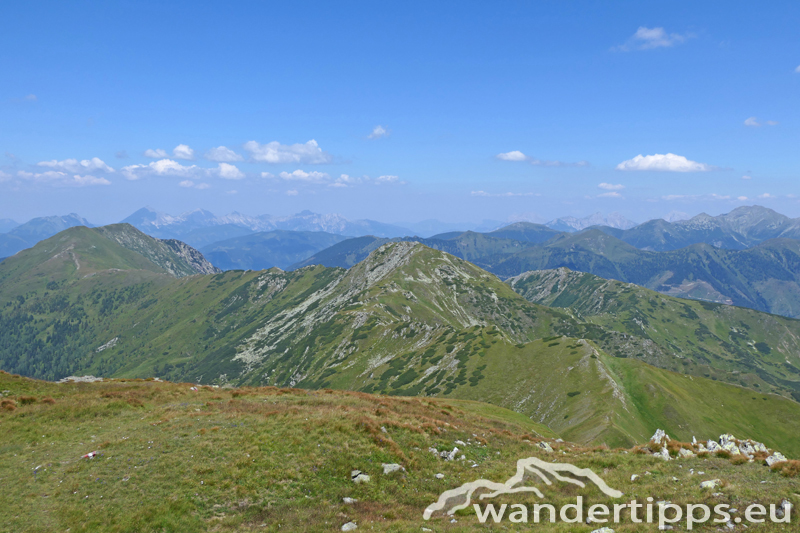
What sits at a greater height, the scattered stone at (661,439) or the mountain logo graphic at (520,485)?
the mountain logo graphic at (520,485)

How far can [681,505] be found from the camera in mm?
19922

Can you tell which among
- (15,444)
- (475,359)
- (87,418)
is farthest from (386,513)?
(475,359)

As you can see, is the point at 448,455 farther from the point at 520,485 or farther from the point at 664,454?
the point at 664,454

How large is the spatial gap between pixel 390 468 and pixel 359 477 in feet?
8.07

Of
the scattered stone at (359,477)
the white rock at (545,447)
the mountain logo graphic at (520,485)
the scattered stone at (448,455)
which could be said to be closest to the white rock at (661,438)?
the white rock at (545,447)

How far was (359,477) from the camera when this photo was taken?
24.8m

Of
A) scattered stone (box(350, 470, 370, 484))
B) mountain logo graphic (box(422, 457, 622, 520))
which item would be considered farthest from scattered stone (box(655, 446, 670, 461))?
scattered stone (box(350, 470, 370, 484))

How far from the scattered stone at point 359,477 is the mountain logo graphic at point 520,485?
4.38 m

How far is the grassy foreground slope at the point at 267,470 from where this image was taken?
20.1m

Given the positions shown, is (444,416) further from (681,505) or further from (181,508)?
(181,508)

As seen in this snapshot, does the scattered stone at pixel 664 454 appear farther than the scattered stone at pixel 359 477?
Yes

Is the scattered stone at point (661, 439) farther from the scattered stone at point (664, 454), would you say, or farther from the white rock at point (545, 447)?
the white rock at point (545, 447)

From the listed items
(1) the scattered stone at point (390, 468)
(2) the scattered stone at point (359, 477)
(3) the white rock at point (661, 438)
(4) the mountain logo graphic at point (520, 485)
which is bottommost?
(3) the white rock at point (661, 438)

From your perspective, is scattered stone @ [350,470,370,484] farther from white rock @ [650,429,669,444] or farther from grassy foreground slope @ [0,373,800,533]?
white rock @ [650,429,669,444]
